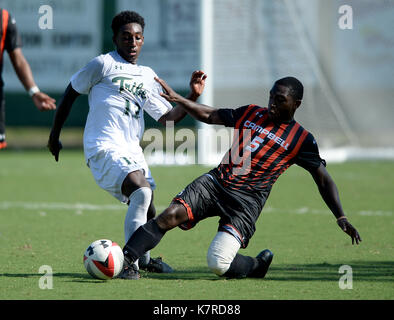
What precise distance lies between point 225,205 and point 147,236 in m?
0.69

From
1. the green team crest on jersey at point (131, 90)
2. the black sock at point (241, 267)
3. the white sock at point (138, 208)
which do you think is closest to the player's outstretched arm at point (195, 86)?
the green team crest on jersey at point (131, 90)

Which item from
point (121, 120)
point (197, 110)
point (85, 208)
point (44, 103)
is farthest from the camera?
point (85, 208)

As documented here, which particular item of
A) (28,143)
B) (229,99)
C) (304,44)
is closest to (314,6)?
(304,44)

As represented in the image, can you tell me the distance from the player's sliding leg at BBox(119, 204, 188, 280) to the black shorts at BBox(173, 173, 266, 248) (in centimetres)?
10

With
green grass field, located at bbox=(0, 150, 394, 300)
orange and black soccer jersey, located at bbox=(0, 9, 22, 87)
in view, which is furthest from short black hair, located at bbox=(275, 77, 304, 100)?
orange and black soccer jersey, located at bbox=(0, 9, 22, 87)

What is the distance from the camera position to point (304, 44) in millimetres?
15953

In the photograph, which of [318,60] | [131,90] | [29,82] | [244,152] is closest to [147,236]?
[244,152]

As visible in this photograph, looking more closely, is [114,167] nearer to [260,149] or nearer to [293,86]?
[260,149]

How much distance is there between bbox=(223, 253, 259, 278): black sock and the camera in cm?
571

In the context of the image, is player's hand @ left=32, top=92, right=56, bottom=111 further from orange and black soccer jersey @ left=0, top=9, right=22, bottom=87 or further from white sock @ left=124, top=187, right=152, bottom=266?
white sock @ left=124, top=187, right=152, bottom=266

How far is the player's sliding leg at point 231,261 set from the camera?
5.62 metres

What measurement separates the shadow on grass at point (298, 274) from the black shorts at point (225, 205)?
1.31 feet

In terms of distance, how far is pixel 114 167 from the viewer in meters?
6.02
